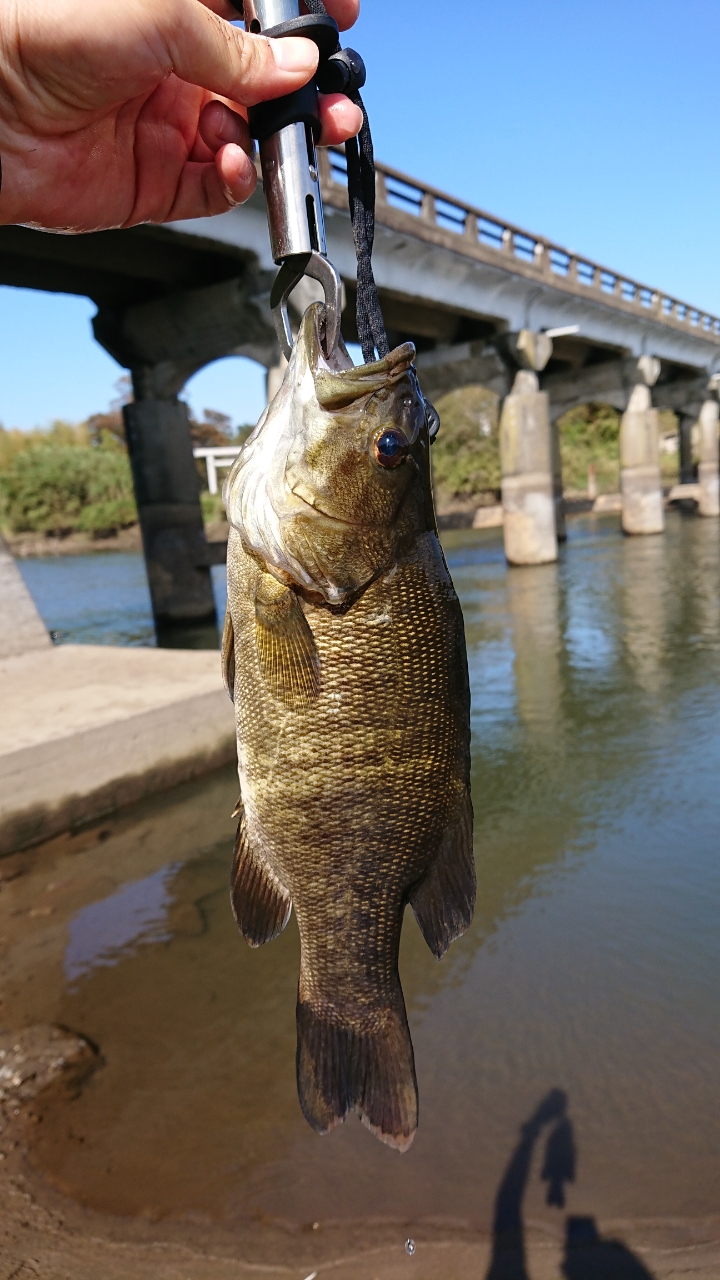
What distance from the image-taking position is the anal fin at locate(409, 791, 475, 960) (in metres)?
1.84

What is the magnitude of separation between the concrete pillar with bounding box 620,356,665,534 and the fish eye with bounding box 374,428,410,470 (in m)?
26.6

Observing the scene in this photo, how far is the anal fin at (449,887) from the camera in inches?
72.5

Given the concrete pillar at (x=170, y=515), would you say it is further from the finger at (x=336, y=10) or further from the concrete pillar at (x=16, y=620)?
the finger at (x=336, y=10)

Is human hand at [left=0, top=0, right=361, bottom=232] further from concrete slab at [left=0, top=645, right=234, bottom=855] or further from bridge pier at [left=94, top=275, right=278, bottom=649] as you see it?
bridge pier at [left=94, top=275, right=278, bottom=649]

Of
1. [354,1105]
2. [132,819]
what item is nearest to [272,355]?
[132,819]

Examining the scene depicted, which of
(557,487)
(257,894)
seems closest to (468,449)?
(557,487)

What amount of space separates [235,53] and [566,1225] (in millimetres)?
3290

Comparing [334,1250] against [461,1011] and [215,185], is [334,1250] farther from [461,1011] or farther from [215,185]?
[215,185]

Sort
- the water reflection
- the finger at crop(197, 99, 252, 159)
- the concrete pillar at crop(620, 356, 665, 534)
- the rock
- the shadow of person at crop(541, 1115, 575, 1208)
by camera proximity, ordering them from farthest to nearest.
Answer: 1. the concrete pillar at crop(620, 356, 665, 534)
2. the water reflection
3. the rock
4. the shadow of person at crop(541, 1115, 575, 1208)
5. the finger at crop(197, 99, 252, 159)

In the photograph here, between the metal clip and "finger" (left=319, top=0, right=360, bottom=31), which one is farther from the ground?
A: "finger" (left=319, top=0, right=360, bottom=31)

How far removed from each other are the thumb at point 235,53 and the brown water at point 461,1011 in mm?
3100

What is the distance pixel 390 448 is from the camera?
1786 mm

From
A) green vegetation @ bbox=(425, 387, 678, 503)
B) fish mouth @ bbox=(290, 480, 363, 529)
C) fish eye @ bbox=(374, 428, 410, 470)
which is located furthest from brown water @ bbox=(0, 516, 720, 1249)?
green vegetation @ bbox=(425, 387, 678, 503)

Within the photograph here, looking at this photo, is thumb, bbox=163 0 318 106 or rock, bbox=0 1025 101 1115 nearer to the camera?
thumb, bbox=163 0 318 106
